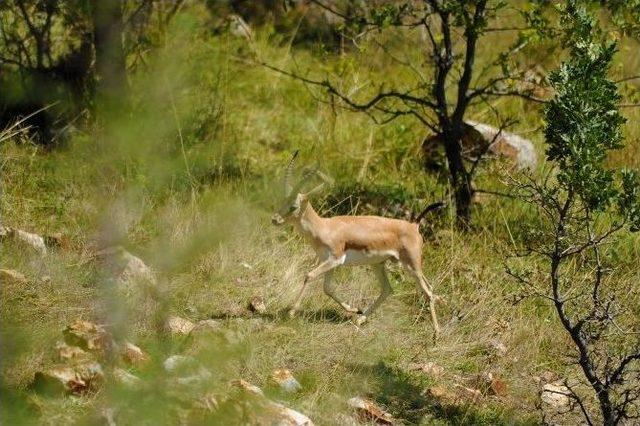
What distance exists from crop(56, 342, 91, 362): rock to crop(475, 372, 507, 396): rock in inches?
105

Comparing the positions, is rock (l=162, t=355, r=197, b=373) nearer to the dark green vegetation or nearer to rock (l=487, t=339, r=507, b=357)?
the dark green vegetation

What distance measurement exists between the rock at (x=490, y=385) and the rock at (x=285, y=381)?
1143 millimetres

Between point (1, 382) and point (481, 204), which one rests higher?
point (481, 204)

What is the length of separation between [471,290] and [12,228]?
316 centimetres

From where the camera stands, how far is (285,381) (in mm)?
5793

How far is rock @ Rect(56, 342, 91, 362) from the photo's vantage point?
403 centimetres

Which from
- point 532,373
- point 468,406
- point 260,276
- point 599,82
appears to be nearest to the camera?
point 599,82

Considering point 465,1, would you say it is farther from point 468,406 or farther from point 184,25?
point 184,25

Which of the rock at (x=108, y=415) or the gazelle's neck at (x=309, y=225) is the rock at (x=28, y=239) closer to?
the gazelle's neck at (x=309, y=225)

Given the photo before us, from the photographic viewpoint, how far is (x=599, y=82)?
5.08 m

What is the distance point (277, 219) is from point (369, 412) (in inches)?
57.9

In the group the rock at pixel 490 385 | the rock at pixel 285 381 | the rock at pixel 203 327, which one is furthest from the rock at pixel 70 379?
the rock at pixel 490 385

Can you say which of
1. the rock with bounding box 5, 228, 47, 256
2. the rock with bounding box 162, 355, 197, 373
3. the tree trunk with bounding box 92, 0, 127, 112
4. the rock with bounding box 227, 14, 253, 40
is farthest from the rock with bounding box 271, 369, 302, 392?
the rock with bounding box 227, 14, 253, 40

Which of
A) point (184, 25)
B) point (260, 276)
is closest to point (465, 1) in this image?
point (260, 276)
